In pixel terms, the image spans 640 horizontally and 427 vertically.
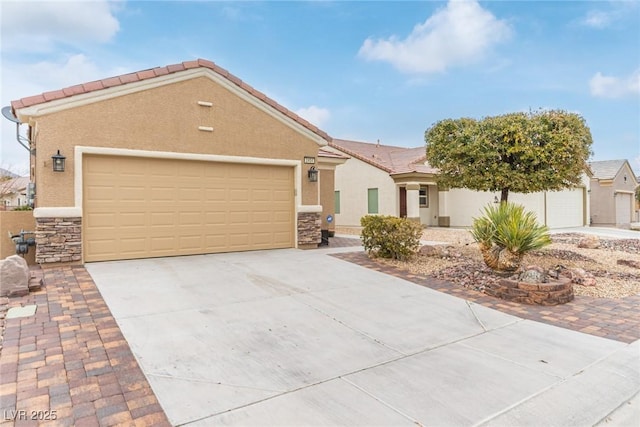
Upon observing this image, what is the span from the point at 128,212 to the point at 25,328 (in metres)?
4.45

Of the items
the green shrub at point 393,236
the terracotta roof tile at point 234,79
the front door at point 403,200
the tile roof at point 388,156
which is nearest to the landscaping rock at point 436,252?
the green shrub at point 393,236

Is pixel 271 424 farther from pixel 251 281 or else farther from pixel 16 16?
pixel 16 16

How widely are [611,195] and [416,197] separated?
1787cm

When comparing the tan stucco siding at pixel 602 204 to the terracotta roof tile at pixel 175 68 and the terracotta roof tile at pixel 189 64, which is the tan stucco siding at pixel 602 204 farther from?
the terracotta roof tile at pixel 175 68

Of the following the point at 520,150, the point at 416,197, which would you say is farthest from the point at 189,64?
the point at 416,197

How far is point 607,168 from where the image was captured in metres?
29.1

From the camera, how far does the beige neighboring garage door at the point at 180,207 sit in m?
8.26

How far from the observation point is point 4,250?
8289 millimetres

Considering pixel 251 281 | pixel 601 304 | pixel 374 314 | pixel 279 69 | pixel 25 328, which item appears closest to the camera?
pixel 25 328

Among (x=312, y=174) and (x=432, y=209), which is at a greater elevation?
(x=312, y=174)

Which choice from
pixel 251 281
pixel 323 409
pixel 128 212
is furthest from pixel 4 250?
pixel 323 409

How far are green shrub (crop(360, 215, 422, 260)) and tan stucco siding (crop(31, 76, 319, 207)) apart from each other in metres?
2.40

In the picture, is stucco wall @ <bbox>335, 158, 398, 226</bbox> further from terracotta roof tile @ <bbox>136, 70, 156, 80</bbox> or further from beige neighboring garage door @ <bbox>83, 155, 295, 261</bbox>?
terracotta roof tile @ <bbox>136, 70, 156, 80</bbox>

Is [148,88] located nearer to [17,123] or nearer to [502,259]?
[17,123]
